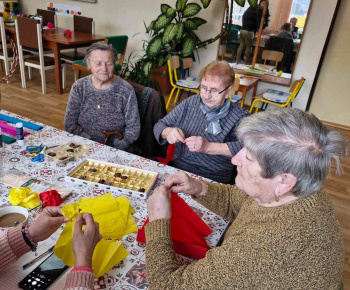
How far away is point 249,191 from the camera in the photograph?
0.90 metres

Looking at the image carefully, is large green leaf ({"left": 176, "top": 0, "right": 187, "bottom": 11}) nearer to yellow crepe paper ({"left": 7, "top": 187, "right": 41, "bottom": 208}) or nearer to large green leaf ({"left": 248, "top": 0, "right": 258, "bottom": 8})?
large green leaf ({"left": 248, "top": 0, "right": 258, "bottom": 8})

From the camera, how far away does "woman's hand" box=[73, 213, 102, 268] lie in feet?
2.76

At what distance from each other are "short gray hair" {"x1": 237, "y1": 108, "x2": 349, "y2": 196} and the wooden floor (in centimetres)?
163

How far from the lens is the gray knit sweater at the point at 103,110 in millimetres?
2027

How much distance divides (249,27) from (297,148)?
4398 mm

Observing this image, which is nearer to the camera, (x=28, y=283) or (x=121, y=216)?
(x=28, y=283)

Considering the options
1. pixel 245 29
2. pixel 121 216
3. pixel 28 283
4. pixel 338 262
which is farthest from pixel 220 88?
pixel 245 29

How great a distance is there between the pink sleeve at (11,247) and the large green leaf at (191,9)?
4.19 meters

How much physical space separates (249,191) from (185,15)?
Result: 161 inches

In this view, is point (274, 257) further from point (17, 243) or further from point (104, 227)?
point (17, 243)

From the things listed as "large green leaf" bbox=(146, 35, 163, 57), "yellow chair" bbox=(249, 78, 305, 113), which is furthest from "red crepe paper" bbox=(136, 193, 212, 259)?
"large green leaf" bbox=(146, 35, 163, 57)

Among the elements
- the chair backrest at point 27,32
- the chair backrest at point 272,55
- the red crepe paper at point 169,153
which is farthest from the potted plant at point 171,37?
the red crepe paper at point 169,153

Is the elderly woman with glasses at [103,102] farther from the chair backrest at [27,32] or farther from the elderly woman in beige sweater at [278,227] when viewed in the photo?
the chair backrest at [27,32]

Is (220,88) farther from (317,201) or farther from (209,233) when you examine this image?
(317,201)
